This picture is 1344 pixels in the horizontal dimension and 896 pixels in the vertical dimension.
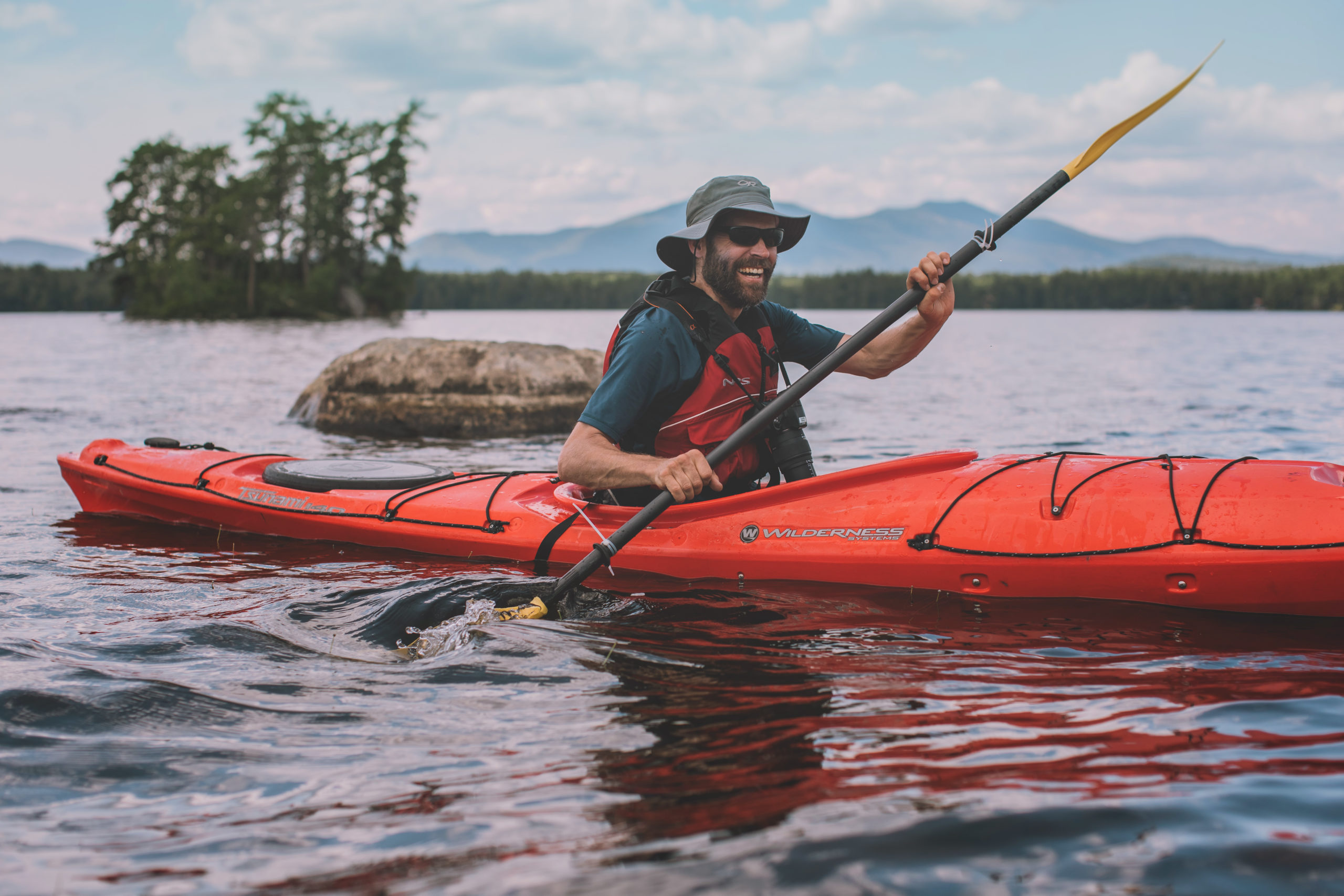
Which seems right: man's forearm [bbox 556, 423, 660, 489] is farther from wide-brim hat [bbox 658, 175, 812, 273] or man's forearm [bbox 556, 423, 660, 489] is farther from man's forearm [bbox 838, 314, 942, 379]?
man's forearm [bbox 838, 314, 942, 379]

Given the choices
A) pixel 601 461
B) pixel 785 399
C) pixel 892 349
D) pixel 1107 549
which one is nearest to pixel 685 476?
pixel 601 461

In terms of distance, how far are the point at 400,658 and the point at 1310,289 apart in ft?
288

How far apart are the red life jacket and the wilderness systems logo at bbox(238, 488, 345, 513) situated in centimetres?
223

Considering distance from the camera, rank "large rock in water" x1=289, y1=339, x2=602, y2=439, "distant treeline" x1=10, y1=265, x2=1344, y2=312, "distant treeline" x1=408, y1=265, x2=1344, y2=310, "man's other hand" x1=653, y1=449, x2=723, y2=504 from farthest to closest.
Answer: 1. "distant treeline" x1=10, y1=265, x2=1344, y2=312
2. "distant treeline" x1=408, y1=265, x2=1344, y2=310
3. "large rock in water" x1=289, y1=339, x2=602, y2=439
4. "man's other hand" x1=653, y1=449, x2=723, y2=504

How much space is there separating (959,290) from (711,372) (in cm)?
9392

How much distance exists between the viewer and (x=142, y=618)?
4367 mm

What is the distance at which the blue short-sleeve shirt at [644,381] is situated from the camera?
14.8ft

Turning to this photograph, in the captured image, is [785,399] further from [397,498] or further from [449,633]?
Answer: [397,498]

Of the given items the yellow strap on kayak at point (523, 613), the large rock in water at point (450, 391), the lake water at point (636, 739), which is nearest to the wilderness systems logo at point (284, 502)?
the lake water at point (636, 739)

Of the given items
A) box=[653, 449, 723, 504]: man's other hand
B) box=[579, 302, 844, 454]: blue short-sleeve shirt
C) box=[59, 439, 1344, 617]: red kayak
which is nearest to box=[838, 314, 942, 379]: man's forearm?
box=[59, 439, 1344, 617]: red kayak

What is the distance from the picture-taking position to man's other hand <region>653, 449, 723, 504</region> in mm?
4273

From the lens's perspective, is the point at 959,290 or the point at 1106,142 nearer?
the point at 1106,142

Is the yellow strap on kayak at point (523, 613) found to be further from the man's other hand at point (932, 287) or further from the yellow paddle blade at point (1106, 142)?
the yellow paddle blade at point (1106, 142)

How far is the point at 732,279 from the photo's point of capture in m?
4.77
